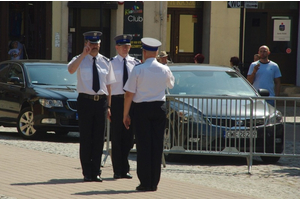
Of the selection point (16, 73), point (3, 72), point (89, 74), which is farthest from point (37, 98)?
point (89, 74)

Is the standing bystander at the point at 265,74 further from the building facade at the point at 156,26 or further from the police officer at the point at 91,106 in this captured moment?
the building facade at the point at 156,26

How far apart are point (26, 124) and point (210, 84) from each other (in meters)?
4.00

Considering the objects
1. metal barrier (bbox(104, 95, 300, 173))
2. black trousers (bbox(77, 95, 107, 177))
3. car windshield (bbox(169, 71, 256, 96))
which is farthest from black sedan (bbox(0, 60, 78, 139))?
black trousers (bbox(77, 95, 107, 177))

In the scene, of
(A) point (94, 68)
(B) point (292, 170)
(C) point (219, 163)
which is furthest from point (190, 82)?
(A) point (94, 68)

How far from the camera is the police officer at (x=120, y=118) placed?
8445 mm

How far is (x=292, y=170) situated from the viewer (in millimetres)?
9805

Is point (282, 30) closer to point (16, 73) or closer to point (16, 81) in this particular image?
point (16, 73)

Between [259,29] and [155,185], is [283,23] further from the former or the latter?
[155,185]

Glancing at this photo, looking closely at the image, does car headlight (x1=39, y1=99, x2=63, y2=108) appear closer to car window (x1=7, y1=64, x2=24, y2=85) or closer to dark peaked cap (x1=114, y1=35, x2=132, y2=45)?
car window (x1=7, y1=64, x2=24, y2=85)

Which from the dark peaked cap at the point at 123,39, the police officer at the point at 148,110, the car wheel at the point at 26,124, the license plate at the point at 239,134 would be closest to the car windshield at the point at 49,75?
the car wheel at the point at 26,124

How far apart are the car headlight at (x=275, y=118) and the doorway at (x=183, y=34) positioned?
14.9 metres

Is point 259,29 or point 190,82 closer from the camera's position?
point 190,82

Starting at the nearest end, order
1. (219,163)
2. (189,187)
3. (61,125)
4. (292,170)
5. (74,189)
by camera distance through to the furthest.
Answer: (74,189), (189,187), (292,170), (219,163), (61,125)

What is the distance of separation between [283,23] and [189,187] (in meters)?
17.8
